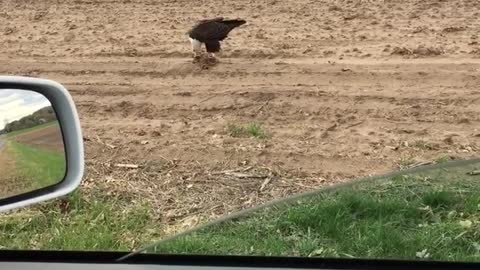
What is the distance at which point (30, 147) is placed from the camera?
183 cm

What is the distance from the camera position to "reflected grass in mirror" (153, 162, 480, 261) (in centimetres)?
192

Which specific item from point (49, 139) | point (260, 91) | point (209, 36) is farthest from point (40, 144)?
point (209, 36)

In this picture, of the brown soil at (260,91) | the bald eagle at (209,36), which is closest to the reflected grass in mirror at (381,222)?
the brown soil at (260,91)

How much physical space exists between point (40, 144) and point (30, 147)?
33 millimetres

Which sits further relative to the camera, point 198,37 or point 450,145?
point 198,37

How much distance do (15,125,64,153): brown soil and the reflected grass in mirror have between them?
36cm

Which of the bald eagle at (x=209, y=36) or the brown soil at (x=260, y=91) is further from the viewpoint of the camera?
the bald eagle at (x=209, y=36)

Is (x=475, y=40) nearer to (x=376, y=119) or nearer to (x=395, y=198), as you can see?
(x=376, y=119)

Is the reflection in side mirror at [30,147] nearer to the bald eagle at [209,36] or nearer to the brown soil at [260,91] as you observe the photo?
the brown soil at [260,91]

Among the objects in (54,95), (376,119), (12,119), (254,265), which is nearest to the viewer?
(254,265)

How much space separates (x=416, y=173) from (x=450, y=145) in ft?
11.4

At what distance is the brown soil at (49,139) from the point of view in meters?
1.82

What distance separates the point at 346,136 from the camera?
554 centimetres

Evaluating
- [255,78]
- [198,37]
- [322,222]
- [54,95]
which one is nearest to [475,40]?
[255,78]
